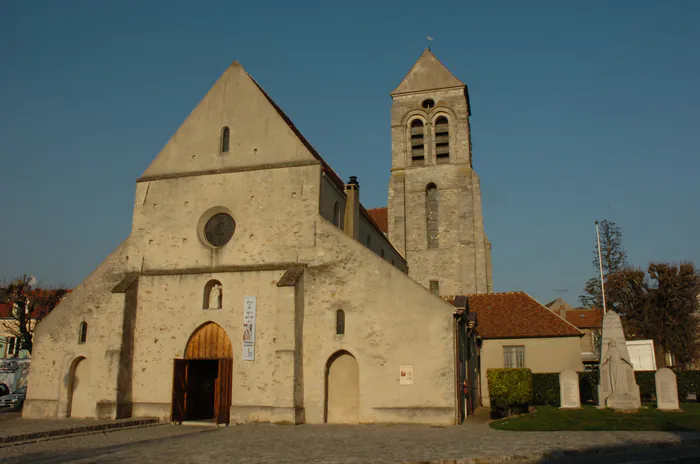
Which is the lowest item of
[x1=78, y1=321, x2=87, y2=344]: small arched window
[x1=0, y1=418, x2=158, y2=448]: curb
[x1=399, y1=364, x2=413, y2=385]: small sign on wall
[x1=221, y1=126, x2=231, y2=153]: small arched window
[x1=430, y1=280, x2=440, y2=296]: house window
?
[x1=0, y1=418, x2=158, y2=448]: curb

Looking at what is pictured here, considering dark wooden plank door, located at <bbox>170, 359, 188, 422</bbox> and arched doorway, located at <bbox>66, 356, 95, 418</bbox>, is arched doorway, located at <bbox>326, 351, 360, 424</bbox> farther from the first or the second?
arched doorway, located at <bbox>66, 356, 95, 418</bbox>

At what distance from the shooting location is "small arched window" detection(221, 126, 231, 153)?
74.4 feet

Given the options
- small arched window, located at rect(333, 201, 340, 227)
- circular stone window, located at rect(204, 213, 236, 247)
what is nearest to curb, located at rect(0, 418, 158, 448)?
circular stone window, located at rect(204, 213, 236, 247)

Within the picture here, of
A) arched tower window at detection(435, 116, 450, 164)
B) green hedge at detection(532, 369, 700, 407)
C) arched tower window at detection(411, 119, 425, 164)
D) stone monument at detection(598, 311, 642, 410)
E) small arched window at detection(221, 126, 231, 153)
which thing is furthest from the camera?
arched tower window at detection(411, 119, 425, 164)

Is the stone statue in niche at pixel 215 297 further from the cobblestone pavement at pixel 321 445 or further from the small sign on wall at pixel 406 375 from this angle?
the small sign on wall at pixel 406 375

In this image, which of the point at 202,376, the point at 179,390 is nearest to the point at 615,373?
the point at 202,376

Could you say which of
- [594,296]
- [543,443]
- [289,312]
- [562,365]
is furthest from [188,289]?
[594,296]

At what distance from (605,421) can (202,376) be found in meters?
14.1

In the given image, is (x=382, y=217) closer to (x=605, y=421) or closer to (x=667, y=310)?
(x=667, y=310)

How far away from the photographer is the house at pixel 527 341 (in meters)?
28.7

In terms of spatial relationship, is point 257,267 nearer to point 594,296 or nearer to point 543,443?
point 543,443

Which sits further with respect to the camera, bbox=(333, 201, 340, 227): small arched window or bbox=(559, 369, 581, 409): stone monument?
bbox=(333, 201, 340, 227): small arched window

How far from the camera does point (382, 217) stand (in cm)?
4409

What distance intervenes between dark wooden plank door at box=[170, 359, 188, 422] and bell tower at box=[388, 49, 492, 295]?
20.2 metres
